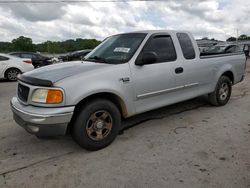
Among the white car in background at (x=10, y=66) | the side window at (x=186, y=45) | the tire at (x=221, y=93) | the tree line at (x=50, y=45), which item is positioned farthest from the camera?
the tree line at (x=50, y=45)

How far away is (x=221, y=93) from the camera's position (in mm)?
5930

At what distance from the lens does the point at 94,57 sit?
4.61 m

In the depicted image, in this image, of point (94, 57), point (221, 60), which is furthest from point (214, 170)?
point (221, 60)

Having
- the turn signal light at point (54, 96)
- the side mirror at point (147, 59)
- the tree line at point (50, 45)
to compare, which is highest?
the tree line at point (50, 45)

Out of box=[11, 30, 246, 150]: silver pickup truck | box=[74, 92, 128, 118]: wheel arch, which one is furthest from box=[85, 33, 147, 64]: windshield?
box=[74, 92, 128, 118]: wheel arch

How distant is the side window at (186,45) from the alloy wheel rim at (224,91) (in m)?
1.41

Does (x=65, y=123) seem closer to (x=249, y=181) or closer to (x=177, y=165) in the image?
(x=177, y=165)

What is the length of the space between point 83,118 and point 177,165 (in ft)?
4.69

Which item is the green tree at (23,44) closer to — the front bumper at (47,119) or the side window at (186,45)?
the side window at (186,45)

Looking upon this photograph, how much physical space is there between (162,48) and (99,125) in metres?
1.91

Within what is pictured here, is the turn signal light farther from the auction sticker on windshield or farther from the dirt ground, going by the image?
the auction sticker on windshield

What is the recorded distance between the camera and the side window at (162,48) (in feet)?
14.6

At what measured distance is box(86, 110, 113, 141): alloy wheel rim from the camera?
12.0 feet

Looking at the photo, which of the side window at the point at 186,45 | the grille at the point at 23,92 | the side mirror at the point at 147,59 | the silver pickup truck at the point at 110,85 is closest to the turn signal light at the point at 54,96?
the silver pickup truck at the point at 110,85
